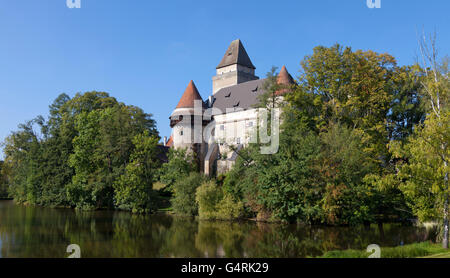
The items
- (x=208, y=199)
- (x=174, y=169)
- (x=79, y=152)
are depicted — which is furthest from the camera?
(x=79, y=152)

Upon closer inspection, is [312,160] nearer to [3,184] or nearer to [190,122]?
[190,122]

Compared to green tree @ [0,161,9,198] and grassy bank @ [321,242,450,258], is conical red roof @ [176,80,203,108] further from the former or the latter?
green tree @ [0,161,9,198]

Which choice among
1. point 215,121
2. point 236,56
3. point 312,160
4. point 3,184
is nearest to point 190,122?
point 215,121

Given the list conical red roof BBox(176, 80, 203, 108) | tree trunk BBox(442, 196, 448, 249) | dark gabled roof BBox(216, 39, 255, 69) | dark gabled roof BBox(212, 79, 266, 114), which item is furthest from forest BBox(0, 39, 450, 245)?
dark gabled roof BBox(216, 39, 255, 69)

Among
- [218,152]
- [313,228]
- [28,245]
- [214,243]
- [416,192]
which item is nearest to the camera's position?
[416,192]

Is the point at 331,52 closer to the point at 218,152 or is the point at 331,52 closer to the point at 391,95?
the point at 391,95

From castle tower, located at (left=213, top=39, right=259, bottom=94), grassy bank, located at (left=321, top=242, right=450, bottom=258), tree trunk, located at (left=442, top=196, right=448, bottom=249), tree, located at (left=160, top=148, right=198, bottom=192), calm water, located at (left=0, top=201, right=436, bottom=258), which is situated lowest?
calm water, located at (left=0, top=201, right=436, bottom=258)

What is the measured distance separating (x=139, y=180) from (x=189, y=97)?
40.3 feet

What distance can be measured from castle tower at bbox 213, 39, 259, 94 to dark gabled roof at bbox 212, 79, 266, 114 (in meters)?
7.79

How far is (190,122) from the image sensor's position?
1508 inches

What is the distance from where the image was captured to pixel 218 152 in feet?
120

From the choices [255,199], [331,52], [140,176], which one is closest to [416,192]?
[255,199]

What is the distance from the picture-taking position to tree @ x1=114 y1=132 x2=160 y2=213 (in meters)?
29.8
